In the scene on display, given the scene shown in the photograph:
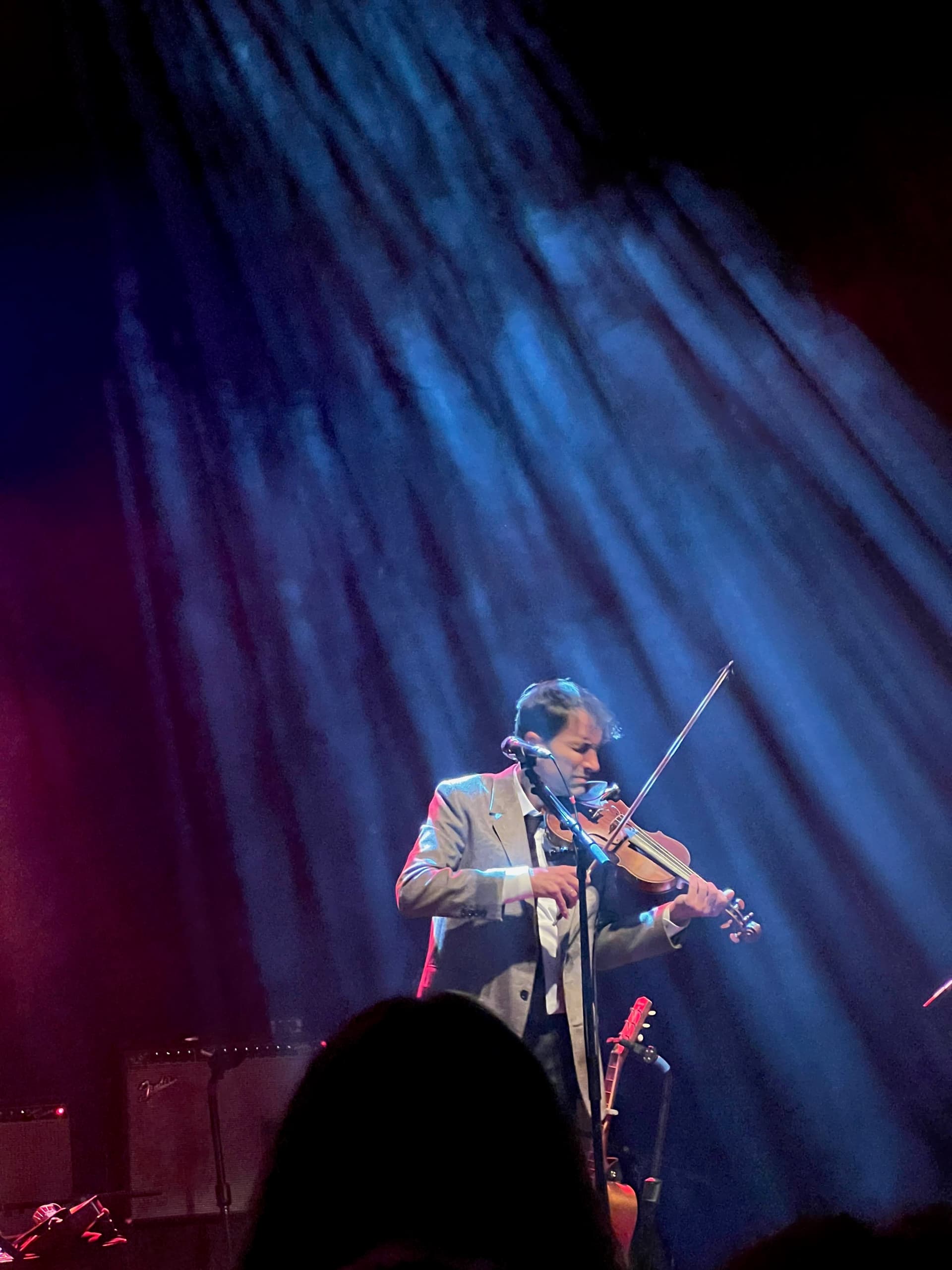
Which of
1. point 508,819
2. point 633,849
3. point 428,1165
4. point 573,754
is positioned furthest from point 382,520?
point 428,1165

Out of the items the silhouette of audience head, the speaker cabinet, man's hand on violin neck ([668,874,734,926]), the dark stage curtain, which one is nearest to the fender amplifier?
the speaker cabinet

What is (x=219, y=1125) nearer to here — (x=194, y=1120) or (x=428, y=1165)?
(x=194, y=1120)

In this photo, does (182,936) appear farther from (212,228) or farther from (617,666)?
(212,228)

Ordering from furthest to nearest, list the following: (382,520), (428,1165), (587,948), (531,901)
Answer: (382,520) → (531,901) → (587,948) → (428,1165)

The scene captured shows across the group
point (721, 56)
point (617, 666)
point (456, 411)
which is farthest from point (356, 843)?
point (721, 56)

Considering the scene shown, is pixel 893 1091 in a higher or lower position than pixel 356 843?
lower

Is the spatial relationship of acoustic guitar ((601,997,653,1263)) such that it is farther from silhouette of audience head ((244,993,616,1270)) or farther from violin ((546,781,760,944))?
silhouette of audience head ((244,993,616,1270))

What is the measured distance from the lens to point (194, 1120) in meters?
4.16

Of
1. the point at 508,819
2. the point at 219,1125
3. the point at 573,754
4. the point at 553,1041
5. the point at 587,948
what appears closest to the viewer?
the point at 587,948

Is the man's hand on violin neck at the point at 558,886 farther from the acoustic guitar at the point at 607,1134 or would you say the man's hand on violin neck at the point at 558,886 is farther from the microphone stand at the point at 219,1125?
the microphone stand at the point at 219,1125

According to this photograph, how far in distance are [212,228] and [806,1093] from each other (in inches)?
188

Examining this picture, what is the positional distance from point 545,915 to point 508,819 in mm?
316

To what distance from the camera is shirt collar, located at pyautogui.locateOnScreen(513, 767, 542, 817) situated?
3213 millimetres

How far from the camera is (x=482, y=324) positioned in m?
5.47
